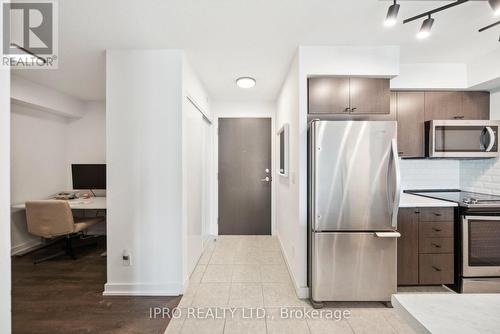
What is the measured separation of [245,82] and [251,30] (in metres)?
1.22

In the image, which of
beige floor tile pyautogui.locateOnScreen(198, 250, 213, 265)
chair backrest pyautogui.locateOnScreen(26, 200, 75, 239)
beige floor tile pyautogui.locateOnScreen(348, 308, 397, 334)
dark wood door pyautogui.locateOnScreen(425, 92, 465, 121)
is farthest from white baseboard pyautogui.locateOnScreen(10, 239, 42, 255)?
→ dark wood door pyautogui.locateOnScreen(425, 92, 465, 121)

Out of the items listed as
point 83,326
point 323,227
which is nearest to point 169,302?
point 83,326

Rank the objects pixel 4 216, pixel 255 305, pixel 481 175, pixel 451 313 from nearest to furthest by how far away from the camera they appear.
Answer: pixel 451 313 < pixel 4 216 < pixel 255 305 < pixel 481 175

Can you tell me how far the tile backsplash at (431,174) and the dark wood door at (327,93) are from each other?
1350 mm

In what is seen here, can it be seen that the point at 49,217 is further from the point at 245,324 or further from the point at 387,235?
the point at 387,235

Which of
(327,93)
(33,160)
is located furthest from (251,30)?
(33,160)

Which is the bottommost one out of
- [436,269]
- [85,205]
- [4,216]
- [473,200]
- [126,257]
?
[436,269]

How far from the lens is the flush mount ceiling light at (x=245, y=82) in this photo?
10.2 ft

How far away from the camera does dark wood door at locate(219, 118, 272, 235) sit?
13.8 feet

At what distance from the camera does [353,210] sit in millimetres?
2080

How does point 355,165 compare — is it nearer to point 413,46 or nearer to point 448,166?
point 413,46

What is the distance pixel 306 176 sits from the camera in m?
2.28

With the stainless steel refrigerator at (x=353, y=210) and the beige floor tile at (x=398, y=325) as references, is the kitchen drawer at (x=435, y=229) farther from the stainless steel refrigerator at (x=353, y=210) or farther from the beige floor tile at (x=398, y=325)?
the beige floor tile at (x=398, y=325)

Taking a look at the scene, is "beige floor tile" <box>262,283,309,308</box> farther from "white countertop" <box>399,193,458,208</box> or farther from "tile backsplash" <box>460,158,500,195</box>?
"tile backsplash" <box>460,158,500,195</box>
